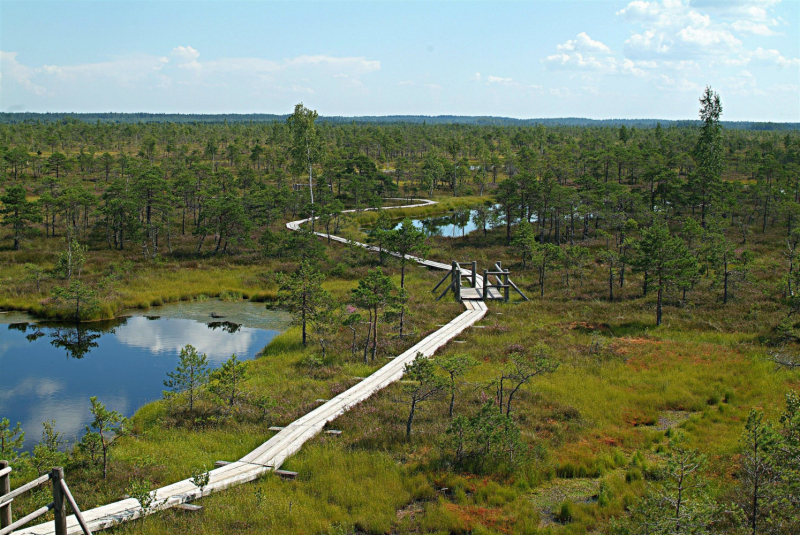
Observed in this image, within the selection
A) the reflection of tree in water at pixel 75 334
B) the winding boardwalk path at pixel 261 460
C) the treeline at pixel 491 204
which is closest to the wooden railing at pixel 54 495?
the winding boardwalk path at pixel 261 460

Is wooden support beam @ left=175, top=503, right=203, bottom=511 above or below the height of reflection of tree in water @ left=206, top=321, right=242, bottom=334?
above

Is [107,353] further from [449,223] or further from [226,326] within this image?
[449,223]

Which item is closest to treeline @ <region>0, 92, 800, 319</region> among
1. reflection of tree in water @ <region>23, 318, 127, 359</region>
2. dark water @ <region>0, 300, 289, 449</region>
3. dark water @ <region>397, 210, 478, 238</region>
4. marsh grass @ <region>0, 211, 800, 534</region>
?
marsh grass @ <region>0, 211, 800, 534</region>

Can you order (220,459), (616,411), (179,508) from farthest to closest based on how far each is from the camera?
1. (616,411)
2. (220,459)
3. (179,508)

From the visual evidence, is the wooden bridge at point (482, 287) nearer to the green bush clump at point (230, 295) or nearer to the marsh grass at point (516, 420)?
the marsh grass at point (516, 420)

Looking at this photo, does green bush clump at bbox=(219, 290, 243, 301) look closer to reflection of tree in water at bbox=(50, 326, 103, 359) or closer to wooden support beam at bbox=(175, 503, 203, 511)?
reflection of tree in water at bbox=(50, 326, 103, 359)

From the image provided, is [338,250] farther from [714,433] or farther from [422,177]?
[422,177]

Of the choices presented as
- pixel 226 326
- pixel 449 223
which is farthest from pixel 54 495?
pixel 449 223

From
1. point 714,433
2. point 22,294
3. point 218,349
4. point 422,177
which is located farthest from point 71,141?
point 714,433
